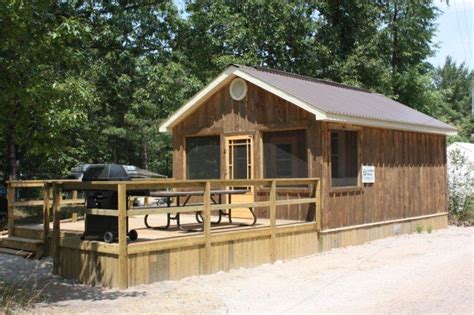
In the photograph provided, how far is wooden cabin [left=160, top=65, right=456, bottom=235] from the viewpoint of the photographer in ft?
35.9

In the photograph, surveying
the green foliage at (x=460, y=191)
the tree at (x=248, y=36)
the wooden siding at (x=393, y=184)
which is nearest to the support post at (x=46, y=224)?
the wooden siding at (x=393, y=184)

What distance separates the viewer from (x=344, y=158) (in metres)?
11.5

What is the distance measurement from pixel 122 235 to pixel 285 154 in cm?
472

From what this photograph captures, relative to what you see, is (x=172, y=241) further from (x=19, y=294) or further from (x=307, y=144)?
(x=307, y=144)

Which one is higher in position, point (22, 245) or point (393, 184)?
point (393, 184)

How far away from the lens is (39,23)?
22.1 feet

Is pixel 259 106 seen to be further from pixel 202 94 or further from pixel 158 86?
pixel 158 86

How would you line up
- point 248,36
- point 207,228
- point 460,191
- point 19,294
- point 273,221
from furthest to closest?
point 248,36 < point 460,191 < point 273,221 < point 207,228 < point 19,294

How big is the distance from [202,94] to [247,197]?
2.48 meters

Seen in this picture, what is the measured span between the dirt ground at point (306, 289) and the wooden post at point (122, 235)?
0.61 feet

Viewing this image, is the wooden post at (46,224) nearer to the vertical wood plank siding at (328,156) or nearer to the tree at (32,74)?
the tree at (32,74)

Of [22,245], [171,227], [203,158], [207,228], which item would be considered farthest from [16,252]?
[203,158]

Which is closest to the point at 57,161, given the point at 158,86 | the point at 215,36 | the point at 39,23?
the point at 158,86

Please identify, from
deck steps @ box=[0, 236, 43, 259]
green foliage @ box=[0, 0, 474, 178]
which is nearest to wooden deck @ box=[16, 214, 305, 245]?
deck steps @ box=[0, 236, 43, 259]
